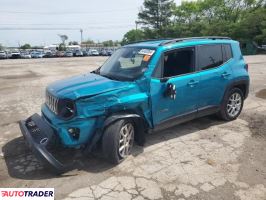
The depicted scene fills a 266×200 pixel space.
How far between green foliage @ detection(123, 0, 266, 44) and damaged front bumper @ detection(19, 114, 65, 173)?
4281 centimetres

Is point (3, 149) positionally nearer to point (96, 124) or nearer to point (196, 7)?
point (96, 124)

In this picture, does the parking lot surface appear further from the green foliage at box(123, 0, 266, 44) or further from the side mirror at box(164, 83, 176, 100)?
the green foliage at box(123, 0, 266, 44)

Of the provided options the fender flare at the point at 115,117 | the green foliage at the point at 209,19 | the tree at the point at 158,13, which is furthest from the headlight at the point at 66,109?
the tree at the point at 158,13

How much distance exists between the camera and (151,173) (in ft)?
13.6

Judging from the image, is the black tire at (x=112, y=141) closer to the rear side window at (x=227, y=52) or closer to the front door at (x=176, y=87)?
the front door at (x=176, y=87)

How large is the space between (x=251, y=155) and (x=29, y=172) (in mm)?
3475

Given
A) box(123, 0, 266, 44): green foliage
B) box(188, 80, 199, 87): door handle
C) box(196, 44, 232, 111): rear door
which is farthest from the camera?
box(123, 0, 266, 44): green foliage

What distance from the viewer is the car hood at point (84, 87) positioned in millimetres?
4180

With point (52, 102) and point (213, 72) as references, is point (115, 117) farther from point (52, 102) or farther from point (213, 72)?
point (213, 72)

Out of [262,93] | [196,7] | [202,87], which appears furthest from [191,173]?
[196,7]
